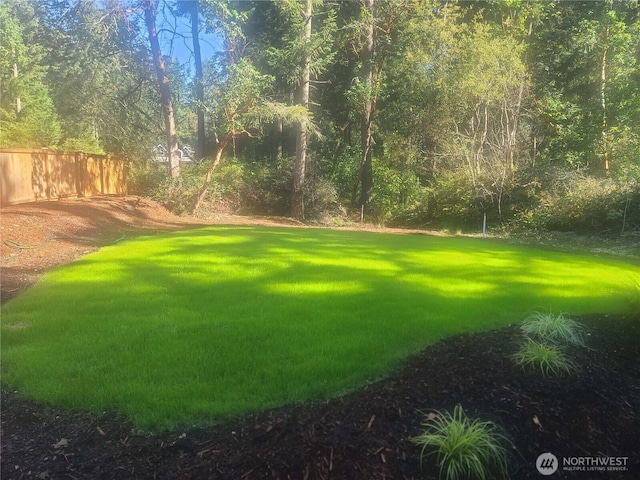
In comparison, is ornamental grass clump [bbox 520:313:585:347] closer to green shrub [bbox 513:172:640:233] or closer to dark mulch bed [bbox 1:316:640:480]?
dark mulch bed [bbox 1:316:640:480]

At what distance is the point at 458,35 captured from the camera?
816 inches

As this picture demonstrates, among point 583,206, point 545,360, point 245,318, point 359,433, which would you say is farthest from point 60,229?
point 583,206

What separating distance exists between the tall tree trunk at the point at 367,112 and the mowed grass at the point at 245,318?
13167mm

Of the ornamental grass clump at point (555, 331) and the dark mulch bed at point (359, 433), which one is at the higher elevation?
the ornamental grass clump at point (555, 331)

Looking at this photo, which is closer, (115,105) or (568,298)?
(568,298)

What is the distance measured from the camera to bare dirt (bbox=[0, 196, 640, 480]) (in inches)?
107

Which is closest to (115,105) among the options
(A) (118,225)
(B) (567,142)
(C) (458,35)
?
(A) (118,225)

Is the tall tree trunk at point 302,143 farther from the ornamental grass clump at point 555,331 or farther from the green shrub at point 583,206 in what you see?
the ornamental grass clump at point 555,331

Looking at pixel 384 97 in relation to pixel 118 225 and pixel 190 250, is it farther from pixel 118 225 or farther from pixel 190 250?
pixel 190 250

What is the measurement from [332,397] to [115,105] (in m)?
27.1

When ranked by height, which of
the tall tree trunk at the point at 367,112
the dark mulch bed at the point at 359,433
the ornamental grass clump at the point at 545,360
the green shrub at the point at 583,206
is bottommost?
the dark mulch bed at the point at 359,433

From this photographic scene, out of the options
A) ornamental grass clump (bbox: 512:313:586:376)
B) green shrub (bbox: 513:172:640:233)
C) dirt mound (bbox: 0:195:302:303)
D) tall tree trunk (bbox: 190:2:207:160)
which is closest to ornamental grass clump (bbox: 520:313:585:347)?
ornamental grass clump (bbox: 512:313:586:376)

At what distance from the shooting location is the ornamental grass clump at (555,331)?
4238 millimetres

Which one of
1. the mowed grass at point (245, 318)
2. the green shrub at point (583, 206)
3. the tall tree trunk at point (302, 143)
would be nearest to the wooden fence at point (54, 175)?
the mowed grass at point (245, 318)
